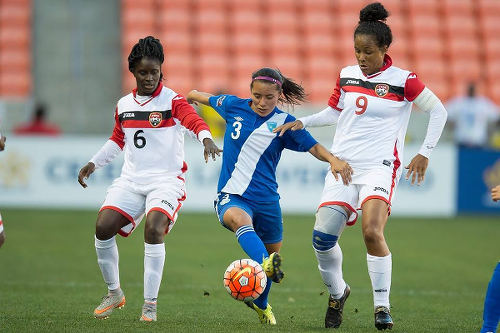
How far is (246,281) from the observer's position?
20.5 ft

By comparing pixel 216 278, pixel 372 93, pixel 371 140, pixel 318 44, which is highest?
pixel 318 44

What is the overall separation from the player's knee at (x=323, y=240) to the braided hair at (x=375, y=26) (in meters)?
1.52

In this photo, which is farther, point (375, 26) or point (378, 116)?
point (378, 116)

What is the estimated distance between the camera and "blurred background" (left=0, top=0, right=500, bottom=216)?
16234 mm

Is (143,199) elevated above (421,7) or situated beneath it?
situated beneath

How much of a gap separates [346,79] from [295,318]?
79.4 inches

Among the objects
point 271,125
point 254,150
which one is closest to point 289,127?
point 271,125

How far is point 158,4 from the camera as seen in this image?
22.4m

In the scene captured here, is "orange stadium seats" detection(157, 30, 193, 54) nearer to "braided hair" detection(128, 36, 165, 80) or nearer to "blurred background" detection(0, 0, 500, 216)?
"blurred background" detection(0, 0, 500, 216)

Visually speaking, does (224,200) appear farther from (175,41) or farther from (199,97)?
(175,41)

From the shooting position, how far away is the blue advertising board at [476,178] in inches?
653

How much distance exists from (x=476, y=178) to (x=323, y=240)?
10.4 metres

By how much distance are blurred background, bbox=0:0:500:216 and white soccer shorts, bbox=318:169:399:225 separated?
359 inches

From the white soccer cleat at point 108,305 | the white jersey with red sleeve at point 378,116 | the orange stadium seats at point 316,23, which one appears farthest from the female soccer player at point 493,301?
the orange stadium seats at point 316,23
